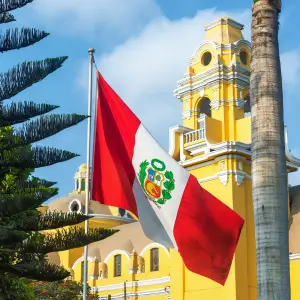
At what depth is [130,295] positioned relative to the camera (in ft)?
102

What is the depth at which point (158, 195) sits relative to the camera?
9.83 metres

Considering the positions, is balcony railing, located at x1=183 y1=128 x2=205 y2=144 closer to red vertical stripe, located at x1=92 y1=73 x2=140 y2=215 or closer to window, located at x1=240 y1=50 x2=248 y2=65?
window, located at x1=240 y1=50 x2=248 y2=65

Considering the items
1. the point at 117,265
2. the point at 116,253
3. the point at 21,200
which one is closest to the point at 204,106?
the point at 116,253

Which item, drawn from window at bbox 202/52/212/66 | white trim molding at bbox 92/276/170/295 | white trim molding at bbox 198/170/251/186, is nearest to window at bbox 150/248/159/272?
white trim molding at bbox 92/276/170/295

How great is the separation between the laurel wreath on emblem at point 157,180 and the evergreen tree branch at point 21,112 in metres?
2.53

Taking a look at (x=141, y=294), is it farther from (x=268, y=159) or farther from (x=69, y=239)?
(x=268, y=159)

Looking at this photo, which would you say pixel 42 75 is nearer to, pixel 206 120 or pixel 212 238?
pixel 212 238

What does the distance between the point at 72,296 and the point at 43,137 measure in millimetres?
18324

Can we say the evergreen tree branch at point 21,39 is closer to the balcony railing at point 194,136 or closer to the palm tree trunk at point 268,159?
the palm tree trunk at point 268,159

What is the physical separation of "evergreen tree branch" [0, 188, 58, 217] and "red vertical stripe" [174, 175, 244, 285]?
2415 mm

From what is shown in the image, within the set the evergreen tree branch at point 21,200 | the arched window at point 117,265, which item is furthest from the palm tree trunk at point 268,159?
the arched window at point 117,265

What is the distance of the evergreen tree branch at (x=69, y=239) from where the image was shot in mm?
11230

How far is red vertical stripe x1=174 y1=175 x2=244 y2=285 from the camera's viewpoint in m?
9.30

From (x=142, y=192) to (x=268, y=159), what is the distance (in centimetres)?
276
